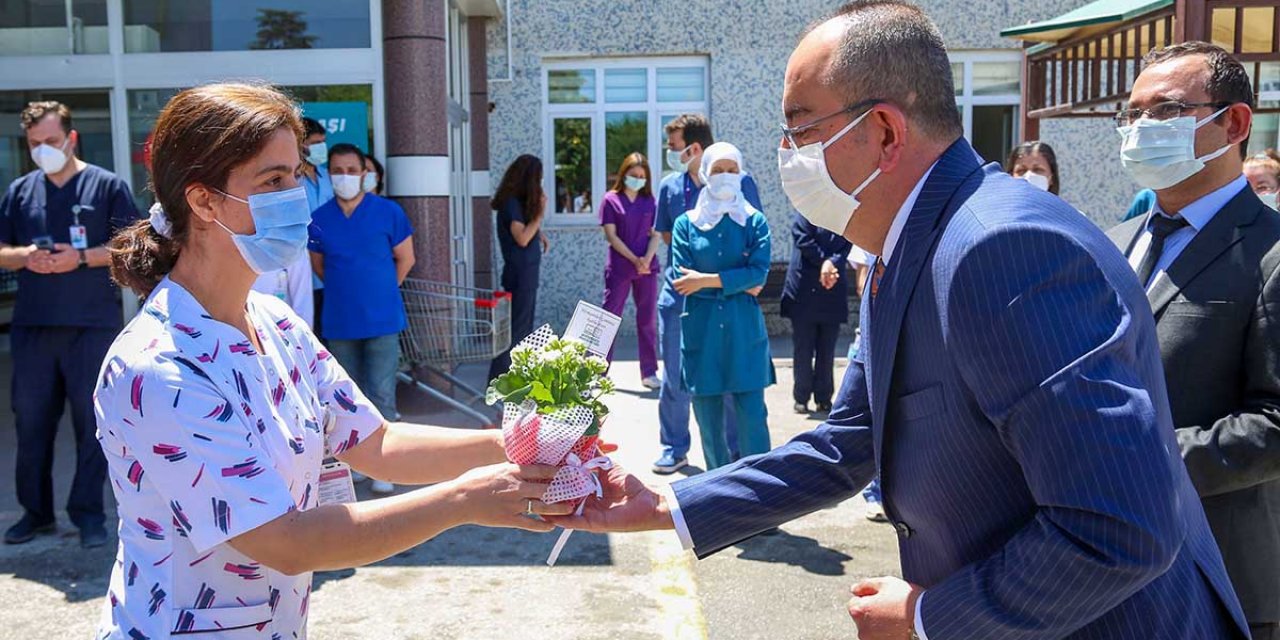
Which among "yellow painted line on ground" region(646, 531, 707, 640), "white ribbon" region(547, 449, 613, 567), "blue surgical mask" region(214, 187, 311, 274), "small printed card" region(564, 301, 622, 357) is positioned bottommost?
"yellow painted line on ground" region(646, 531, 707, 640)

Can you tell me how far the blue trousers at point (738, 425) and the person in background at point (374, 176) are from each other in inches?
102

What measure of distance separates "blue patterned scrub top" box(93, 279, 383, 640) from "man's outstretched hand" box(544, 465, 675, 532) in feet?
2.00

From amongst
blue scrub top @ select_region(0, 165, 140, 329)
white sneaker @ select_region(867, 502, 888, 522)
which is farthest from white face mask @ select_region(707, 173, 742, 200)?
blue scrub top @ select_region(0, 165, 140, 329)

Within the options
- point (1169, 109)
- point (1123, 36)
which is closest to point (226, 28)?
point (1123, 36)

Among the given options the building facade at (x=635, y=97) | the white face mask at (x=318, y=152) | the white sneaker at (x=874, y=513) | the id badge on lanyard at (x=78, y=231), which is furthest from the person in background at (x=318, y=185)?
the building facade at (x=635, y=97)

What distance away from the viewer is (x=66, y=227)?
5.41 meters

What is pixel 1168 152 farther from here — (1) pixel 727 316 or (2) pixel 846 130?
(1) pixel 727 316

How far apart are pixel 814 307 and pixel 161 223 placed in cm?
644

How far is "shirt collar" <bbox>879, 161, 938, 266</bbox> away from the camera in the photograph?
1.76 m

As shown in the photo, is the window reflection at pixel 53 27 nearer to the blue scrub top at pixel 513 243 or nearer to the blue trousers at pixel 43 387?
the blue scrub top at pixel 513 243

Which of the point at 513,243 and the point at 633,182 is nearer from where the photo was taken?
the point at 513,243

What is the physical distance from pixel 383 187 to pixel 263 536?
639 cm

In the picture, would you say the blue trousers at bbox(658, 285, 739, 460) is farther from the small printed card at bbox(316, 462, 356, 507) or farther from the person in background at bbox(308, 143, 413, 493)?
the small printed card at bbox(316, 462, 356, 507)

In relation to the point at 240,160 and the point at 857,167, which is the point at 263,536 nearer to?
the point at 240,160
